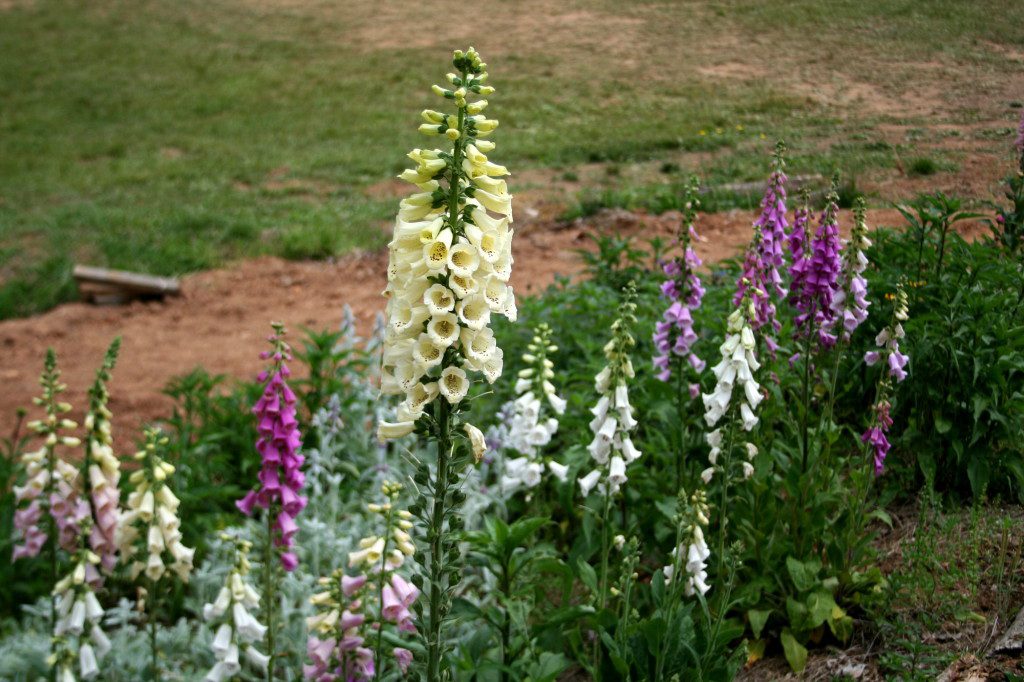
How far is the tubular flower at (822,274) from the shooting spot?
344cm

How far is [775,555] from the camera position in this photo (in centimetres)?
321

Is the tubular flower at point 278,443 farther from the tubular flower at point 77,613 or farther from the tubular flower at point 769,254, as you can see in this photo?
the tubular flower at point 769,254

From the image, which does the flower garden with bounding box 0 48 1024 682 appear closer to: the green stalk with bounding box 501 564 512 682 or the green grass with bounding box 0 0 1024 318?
the green stalk with bounding box 501 564 512 682

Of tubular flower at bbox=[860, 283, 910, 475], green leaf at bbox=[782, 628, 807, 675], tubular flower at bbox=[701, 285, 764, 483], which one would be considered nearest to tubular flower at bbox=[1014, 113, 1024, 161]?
tubular flower at bbox=[860, 283, 910, 475]

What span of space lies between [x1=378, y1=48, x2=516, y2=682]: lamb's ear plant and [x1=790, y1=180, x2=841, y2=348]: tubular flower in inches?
66.7

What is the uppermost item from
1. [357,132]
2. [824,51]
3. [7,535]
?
[824,51]

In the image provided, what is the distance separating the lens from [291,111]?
11.7 metres

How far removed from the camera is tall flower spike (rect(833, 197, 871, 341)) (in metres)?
3.30

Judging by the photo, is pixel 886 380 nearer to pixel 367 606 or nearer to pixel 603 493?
pixel 603 493

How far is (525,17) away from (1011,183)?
4.36 metres

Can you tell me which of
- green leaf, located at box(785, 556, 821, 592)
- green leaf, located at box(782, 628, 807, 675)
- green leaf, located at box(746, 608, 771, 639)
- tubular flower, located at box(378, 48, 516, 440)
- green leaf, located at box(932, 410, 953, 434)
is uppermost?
tubular flower, located at box(378, 48, 516, 440)

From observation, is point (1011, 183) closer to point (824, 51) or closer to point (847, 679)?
point (824, 51)

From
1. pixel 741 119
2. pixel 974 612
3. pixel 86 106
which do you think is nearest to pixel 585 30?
pixel 741 119

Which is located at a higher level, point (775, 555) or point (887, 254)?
point (887, 254)
